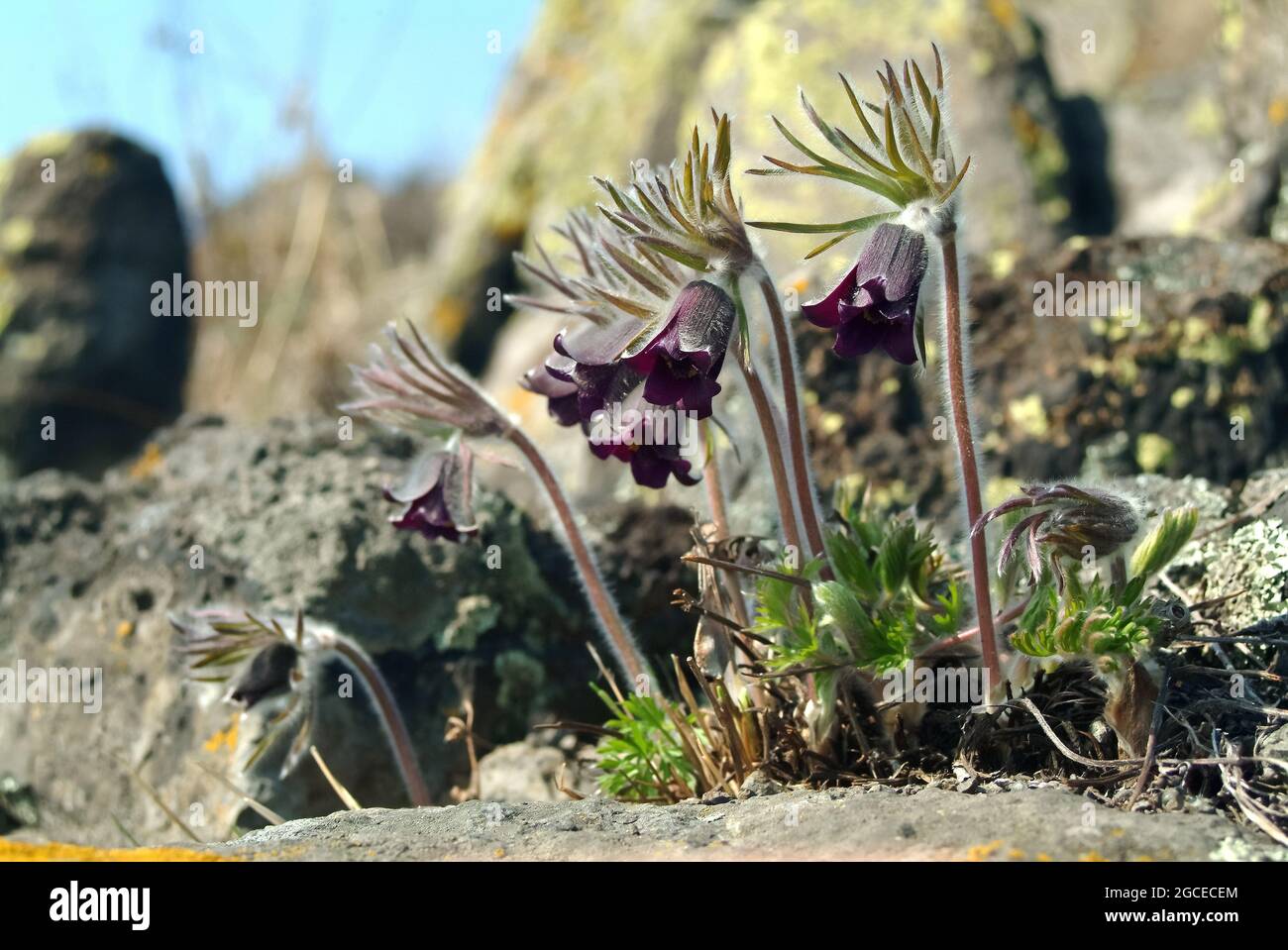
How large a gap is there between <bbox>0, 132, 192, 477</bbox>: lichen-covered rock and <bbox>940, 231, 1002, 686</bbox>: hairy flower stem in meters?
6.07

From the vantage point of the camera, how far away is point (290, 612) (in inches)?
158

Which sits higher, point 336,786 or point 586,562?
point 586,562

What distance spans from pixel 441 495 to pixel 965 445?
1382 mm

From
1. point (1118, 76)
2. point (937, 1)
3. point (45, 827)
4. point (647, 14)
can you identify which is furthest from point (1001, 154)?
point (45, 827)

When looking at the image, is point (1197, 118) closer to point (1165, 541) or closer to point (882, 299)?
point (1165, 541)

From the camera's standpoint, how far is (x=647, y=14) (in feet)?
30.0

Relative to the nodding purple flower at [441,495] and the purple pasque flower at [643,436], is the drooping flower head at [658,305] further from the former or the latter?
the nodding purple flower at [441,495]

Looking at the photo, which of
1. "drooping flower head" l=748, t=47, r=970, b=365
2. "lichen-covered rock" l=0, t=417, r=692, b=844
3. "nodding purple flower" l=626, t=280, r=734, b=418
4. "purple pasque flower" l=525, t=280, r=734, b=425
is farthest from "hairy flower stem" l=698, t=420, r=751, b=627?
"lichen-covered rock" l=0, t=417, r=692, b=844

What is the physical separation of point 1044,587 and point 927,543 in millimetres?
361

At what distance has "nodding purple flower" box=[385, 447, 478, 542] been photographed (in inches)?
134

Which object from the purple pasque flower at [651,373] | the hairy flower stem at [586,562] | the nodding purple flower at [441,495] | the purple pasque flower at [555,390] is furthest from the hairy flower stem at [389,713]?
the purple pasque flower at [651,373]

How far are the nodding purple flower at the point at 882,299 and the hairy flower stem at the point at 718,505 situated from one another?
60 cm

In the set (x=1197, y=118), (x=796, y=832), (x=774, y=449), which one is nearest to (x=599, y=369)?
(x=774, y=449)

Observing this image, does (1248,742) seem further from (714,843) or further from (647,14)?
(647,14)
